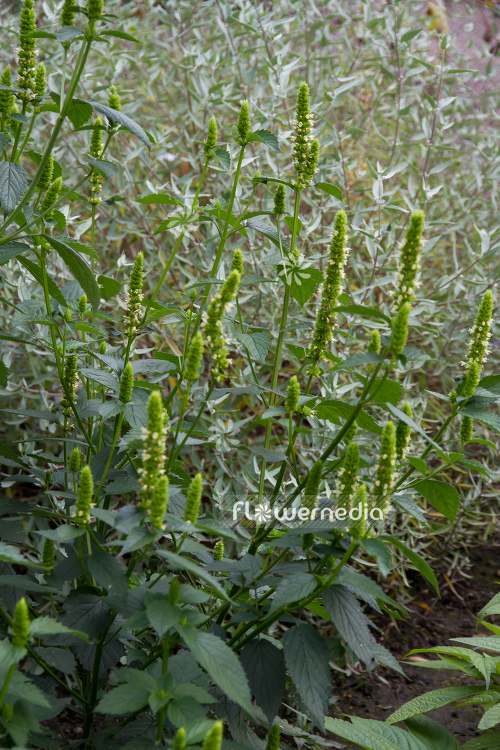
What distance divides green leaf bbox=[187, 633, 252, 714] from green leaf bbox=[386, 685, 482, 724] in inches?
31.9

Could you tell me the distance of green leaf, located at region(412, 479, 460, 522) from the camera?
1.26 meters

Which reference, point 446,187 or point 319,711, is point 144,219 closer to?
point 446,187

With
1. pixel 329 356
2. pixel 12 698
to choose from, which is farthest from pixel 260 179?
pixel 12 698

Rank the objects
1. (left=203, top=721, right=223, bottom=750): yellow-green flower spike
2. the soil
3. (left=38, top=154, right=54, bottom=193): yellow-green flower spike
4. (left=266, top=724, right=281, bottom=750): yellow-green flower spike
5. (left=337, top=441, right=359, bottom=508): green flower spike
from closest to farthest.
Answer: (left=203, top=721, right=223, bottom=750): yellow-green flower spike < (left=337, top=441, right=359, bottom=508): green flower spike < (left=266, top=724, right=281, bottom=750): yellow-green flower spike < (left=38, top=154, right=54, bottom=193): yellow-green flower spike < the soil

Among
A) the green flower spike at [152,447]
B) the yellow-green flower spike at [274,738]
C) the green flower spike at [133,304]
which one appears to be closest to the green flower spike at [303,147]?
the green flower spike at [133,304]

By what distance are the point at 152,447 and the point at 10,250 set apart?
0.60 m

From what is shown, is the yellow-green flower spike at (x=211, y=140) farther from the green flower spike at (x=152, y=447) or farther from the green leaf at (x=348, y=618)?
the green leaf at (x=348, y=618)

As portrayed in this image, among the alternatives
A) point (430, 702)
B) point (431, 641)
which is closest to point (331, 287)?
point (430, 702)

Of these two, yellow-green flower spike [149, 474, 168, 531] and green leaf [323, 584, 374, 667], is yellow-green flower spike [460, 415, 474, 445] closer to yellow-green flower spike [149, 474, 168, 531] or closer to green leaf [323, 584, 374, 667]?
green leaf [323, 584, 374, 667]

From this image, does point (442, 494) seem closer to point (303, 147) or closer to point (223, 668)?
point (223, 668)

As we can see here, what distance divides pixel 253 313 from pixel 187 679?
1.62 meters

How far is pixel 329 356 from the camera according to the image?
51.4 inches

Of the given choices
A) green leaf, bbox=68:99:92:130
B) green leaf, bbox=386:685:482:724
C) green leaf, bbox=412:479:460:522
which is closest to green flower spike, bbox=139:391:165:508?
green leaf, bbox=412:479:460:522

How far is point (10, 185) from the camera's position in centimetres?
125
